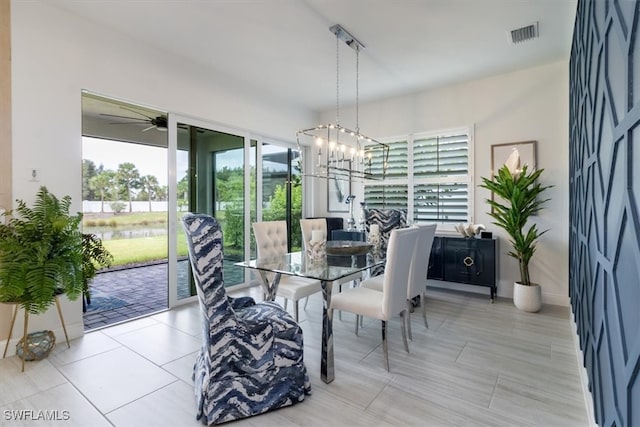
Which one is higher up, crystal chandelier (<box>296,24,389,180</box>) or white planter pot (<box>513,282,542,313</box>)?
crystal chandelier (<box>296,24,389,180</box>)

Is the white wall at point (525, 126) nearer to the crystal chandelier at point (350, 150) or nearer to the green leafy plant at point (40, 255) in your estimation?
the crystal chandelier at point (350, 150)

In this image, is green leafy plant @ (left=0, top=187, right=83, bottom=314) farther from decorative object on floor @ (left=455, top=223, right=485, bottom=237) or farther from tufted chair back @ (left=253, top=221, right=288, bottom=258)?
decorative object on floor @ (left=455, top=223, right=485, bottom=237)

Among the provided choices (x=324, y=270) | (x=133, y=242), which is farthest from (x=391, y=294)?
(x=133, y=242)

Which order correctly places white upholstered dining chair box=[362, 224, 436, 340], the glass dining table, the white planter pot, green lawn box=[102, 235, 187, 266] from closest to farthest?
the glass dining table < white upholstered dining chair box=[362, 224, 436, 340] < the white planter pot < green lawn box=[102, 235, 187, 266]

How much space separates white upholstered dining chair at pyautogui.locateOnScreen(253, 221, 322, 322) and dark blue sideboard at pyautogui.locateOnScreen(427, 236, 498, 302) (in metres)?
1.95

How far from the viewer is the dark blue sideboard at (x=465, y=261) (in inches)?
156

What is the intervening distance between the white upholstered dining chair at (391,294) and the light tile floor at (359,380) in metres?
0.31

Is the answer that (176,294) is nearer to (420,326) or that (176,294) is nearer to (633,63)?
(420,326)

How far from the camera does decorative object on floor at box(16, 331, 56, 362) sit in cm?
241

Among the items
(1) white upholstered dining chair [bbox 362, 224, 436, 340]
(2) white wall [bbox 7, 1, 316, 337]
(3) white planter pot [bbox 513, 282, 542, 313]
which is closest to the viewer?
(2) white wall [bbox 7, 1, 316, 337]

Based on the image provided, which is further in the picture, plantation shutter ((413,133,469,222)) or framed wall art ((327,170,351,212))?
framed wall art ((327,170,351,212))

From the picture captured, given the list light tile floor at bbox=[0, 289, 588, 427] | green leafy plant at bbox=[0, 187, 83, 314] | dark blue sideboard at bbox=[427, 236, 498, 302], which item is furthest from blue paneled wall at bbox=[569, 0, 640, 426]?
green leafy plant at bbox=[0, 187, 83, 314]

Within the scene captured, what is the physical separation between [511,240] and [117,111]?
6.24 m

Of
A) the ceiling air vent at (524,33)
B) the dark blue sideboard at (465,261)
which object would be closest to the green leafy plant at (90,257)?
the dark blue sideboard at (465,261)
